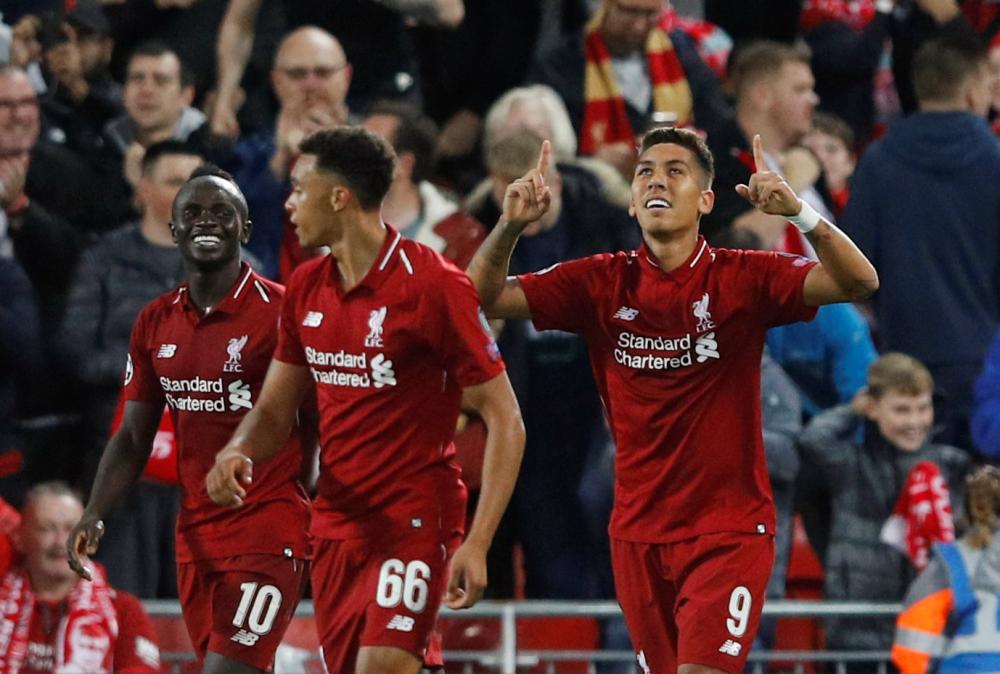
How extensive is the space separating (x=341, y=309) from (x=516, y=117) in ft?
10.4

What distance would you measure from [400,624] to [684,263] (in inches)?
61.1

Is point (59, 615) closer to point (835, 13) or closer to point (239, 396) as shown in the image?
point (239, 396)

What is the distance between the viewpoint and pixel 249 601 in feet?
22.8

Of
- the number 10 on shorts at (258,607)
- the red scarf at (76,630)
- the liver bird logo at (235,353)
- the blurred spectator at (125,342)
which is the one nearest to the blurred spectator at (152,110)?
the blurred spectator at (125,342)

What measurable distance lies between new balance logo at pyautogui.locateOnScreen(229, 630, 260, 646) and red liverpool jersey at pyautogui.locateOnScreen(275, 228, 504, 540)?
593 mm

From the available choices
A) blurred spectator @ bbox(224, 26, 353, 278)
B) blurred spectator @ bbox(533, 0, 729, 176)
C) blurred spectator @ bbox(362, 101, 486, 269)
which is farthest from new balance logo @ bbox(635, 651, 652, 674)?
blurred spectator @ bbox(533, 0, 729, 176)

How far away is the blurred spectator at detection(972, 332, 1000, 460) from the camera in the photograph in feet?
30.3

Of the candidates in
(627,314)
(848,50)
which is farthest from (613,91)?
(627,314)

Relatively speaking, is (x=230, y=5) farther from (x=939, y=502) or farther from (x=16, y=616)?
(x=939, y=502)

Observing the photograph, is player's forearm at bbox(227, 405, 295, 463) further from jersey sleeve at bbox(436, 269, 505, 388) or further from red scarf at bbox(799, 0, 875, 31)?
red scarf at bbox(799, 0, 875, 31)

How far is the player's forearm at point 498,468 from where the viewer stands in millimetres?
5989

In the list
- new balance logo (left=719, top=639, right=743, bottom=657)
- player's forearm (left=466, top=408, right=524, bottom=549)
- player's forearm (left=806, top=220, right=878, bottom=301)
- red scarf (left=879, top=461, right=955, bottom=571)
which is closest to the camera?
player's forearm (left=466, top=408, right=524, bottom=549)

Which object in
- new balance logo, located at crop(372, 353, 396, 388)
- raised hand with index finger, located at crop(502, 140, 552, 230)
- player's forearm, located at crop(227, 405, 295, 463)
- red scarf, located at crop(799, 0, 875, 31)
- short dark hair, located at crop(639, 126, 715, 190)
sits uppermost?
red scarf, located at crop(799, 0, 875, 31)

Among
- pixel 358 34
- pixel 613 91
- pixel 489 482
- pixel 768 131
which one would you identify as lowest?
pixel 489 482
